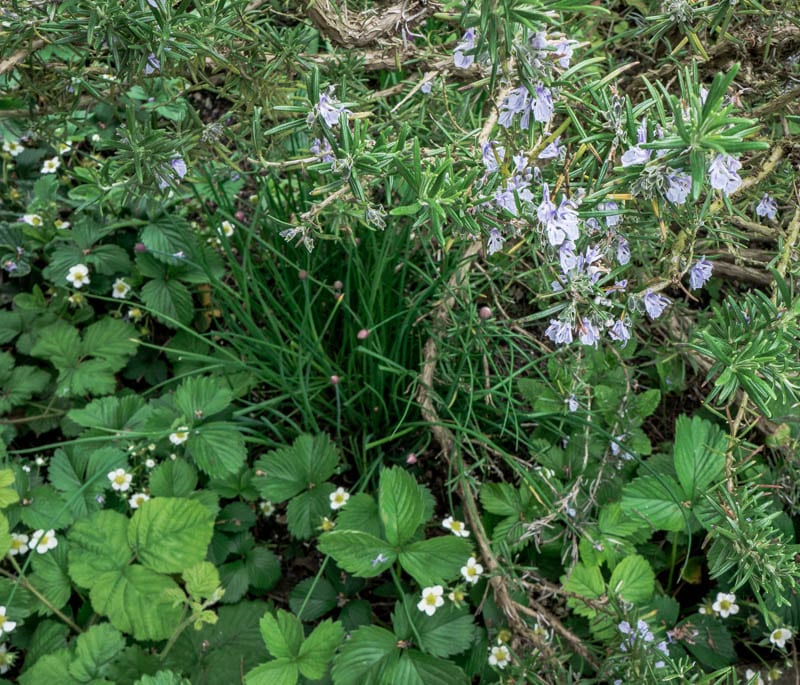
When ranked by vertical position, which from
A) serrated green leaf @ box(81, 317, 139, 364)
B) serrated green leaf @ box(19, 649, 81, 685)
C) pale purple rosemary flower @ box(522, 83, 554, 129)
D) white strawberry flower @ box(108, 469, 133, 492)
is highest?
pale purple rosemary flower @ box(522, 83, 554, 129)

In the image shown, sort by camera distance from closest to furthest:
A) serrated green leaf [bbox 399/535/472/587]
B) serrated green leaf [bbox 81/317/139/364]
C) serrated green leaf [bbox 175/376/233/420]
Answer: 1. serrated green leaf [bbox 399/535/472/587]
2. serrated green leaf [bbox 175/376/233/420]
3. serrated green leaf [bbox 81/317/139/364]

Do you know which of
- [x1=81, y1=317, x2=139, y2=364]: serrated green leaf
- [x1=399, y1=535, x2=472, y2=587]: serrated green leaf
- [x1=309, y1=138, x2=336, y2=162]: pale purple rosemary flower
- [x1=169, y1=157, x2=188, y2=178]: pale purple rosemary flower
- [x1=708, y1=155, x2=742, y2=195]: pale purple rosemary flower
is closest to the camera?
[x1=708, y1=155, x2=742, y2=195]: pale purple rosemary flower

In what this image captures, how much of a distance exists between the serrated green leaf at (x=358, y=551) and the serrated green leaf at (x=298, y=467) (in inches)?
7.6

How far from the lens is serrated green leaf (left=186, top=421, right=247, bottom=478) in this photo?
148 cm

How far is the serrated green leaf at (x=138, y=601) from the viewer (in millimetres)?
1340

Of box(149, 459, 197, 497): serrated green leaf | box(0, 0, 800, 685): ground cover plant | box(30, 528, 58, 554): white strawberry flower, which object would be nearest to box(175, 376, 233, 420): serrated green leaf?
box(0, 0, 800, 685): ground cover plant

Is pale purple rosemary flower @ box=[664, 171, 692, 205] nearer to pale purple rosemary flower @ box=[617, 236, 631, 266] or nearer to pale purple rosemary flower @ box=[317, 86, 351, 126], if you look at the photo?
pale purple rosemary flower @ box=[617, 236, 631, 266]

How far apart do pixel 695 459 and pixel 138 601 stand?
1127 mm

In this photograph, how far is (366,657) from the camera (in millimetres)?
1271

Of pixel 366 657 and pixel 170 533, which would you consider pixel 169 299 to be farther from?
pixel 366 657

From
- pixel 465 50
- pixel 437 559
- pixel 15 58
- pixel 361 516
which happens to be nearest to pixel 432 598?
pixel 437 559

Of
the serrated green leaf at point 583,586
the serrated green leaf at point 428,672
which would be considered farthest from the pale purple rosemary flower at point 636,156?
the serrated green leaf at point 428,672

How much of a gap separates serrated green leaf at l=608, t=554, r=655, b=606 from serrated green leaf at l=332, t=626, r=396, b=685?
1.46 ft

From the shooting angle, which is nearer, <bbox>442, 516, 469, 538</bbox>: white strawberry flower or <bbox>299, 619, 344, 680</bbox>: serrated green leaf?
<bbox>299, 619, 344, 680</bbox>: serrated green leaf
